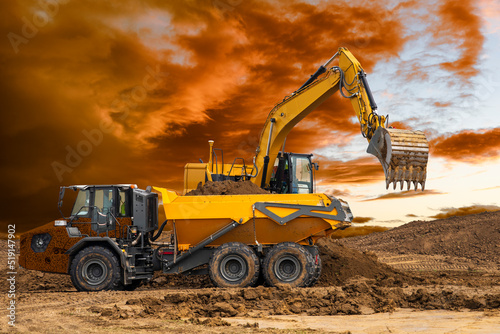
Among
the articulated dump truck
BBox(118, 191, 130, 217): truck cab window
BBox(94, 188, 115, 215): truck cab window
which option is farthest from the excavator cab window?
BBox(94, 188, 115, 215): truck cab window

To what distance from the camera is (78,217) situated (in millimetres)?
11141

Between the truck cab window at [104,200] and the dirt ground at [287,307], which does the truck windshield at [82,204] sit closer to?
the truck cab window at [104,200]

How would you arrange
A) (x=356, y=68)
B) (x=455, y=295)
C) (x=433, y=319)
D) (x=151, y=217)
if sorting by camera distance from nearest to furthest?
(x=433, y=319), (x=455, y=295), (x=151, y=217), (x=356, y=68)

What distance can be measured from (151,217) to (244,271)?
278 centimetres

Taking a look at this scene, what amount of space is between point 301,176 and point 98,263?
6385mm

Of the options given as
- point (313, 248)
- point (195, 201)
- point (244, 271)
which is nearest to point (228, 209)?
point (195, 201)

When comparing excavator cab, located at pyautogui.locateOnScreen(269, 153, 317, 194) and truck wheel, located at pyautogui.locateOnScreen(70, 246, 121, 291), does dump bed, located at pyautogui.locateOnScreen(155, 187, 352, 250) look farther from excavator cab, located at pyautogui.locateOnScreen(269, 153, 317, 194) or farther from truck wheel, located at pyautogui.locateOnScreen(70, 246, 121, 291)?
excavator cab, located at pyautogui.locateOnScreen(269, 153, 317, 194)

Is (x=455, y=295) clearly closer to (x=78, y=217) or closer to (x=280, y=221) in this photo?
(x=280, y=221)

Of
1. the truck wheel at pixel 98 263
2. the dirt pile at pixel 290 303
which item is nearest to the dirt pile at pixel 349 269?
the dirt pile at pixel 290 303

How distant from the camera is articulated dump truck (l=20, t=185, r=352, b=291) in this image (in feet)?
35.3

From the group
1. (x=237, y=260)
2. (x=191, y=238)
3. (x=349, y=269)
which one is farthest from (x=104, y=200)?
(x=349, y=269)

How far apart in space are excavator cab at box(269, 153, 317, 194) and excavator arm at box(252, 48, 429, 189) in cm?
61

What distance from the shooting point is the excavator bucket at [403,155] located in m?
11.0

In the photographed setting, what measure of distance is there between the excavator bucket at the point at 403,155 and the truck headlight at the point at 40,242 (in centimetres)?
819
